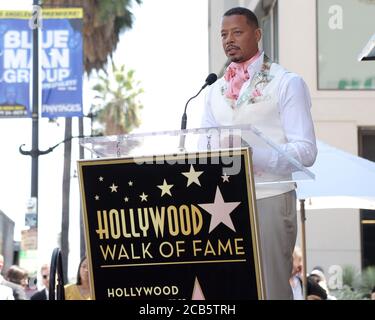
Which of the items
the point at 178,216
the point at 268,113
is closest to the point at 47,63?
the point at 268,113

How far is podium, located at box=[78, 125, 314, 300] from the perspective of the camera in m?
3.63

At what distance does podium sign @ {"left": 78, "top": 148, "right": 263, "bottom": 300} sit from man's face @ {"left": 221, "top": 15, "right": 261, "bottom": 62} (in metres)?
0.77

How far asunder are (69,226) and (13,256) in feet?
19.1

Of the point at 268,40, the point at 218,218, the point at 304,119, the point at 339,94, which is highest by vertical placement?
the point at 268,40

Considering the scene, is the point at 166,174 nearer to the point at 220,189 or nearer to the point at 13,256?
the point at 220,189

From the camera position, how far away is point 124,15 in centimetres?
3519

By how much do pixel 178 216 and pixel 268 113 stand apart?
29.7 inches

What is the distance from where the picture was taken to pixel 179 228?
365cm

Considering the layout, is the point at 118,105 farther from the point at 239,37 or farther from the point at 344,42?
the point at 239,37

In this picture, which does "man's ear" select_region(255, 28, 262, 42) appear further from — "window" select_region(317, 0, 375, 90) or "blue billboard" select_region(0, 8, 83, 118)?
"blue billboard" select_region(0, 8, 83, 118)

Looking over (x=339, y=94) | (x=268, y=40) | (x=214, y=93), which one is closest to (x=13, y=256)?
(x=268, y=40)

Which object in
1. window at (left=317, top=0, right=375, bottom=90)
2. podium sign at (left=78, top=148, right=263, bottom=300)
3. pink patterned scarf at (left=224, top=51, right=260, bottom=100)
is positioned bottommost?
podium sign at (left=78, top=148, right=263, bottom=300)

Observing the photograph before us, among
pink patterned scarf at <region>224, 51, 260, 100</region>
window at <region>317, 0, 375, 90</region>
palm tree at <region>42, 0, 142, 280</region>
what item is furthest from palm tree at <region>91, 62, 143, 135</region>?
pink patterned scarf at <region>224, 51, 260, 100</region>

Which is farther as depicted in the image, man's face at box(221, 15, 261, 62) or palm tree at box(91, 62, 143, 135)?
palm tree at box(91, 62, 143, 135)
